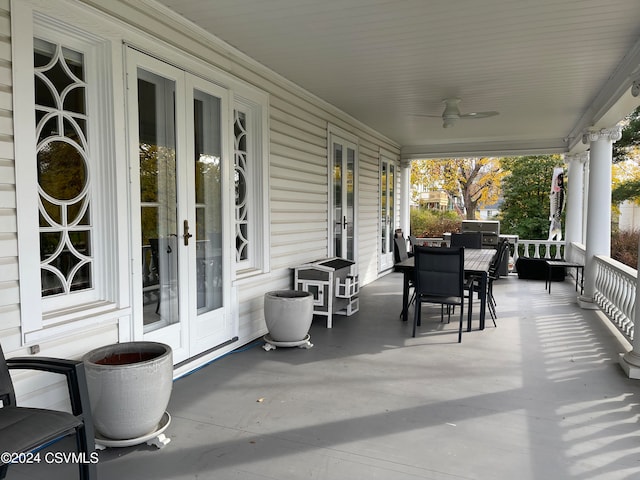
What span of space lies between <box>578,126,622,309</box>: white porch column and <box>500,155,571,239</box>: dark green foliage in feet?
32.7

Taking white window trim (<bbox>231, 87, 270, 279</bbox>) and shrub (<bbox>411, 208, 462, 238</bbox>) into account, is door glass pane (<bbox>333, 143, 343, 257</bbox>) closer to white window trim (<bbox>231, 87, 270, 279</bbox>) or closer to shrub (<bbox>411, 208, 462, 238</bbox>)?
white window trim (<bbox>231, 87, 270, 279</bbox>)

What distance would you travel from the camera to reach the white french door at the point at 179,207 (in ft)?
10.7

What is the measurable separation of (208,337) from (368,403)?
1.56 m

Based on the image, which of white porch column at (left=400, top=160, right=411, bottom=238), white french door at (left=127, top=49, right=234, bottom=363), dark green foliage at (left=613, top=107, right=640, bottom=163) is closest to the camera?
white french door at (left=127, top=49, right=234, bottom=363)

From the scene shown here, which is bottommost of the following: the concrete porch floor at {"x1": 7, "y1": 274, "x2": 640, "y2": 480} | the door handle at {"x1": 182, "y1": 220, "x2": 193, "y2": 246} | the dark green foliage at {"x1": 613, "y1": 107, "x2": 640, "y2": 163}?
the concrete porch floor at {"x1": 7, "y1": 274, "x2": 640, "y2": 480}

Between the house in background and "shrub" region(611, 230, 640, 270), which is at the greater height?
the house in background

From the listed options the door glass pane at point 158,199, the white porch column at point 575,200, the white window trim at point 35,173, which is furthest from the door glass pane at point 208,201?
the white porch column at point 575,200

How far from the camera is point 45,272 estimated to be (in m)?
2.66

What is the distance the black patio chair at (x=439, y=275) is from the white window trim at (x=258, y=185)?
161cm

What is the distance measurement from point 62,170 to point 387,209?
301 inches

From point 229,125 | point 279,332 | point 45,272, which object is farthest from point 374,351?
point 45,272

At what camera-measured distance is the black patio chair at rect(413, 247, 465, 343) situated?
4.68m

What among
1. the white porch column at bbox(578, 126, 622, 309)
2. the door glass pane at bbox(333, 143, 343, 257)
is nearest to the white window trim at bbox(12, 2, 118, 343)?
the door glass pane at bbox(333, 143, 343, 257)

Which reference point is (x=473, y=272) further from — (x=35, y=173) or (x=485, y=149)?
(x=485, y=149)
